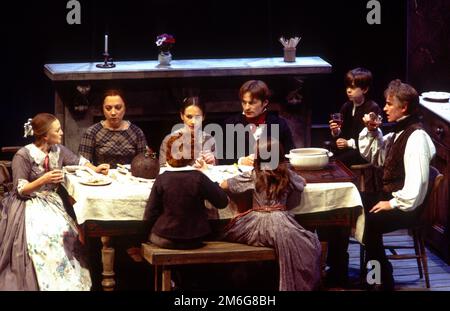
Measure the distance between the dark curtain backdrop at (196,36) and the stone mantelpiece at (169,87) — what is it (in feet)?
0.74

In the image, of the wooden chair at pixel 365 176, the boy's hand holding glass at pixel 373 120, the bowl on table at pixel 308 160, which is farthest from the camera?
the wooden chair at pixel 365 176

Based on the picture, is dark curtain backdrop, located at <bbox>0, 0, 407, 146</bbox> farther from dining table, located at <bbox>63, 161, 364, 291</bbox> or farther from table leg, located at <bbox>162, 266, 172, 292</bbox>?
table leg, located at <bbox>162, 266, 172, 292</bbox>

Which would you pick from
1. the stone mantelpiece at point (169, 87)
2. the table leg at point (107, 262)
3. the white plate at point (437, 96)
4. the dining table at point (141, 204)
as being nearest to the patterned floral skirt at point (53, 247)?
the dining table at point (141, 204)

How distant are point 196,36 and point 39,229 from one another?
308 centimetres

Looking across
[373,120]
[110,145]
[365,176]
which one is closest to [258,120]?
[373,120]

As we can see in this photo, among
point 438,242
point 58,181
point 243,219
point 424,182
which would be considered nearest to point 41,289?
point 58,181

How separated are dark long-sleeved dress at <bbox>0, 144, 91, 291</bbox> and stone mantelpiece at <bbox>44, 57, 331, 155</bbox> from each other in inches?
68.3

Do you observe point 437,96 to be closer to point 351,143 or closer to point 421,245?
point 351,143

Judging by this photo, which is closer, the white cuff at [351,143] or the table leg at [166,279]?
the table leg at [166,279]

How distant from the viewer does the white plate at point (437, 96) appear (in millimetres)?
9188

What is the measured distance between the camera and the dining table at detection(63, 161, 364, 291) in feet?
23.7

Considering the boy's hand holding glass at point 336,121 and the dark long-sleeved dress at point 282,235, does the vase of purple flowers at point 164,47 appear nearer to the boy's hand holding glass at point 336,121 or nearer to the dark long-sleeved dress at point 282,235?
the boy's hand holding glass at point 336,121

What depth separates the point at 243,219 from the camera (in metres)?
7.33

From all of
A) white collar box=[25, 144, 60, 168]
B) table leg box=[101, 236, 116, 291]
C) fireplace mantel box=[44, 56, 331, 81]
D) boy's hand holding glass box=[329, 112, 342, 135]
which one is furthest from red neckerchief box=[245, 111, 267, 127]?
table leg box=[101, 236, 116, 291]
